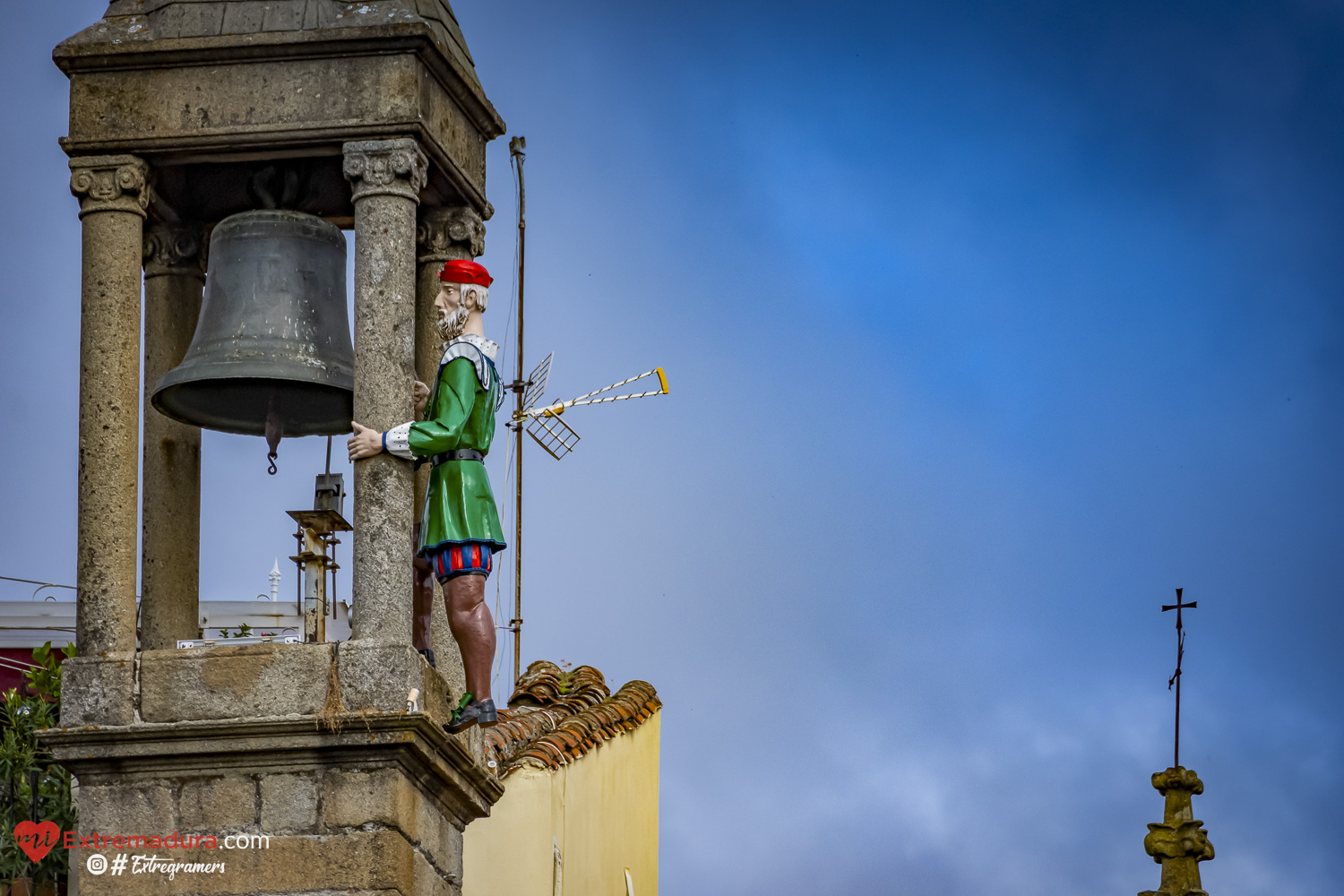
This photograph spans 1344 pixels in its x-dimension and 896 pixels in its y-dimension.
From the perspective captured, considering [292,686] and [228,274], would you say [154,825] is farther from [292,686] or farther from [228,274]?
[228,274]

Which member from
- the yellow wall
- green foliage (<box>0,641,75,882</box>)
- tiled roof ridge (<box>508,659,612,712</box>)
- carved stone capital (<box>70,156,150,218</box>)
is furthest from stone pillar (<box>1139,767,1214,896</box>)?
carved stone capital (<box>70,156,150,218</box>)

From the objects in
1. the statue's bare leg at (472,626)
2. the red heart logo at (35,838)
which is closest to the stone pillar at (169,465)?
the red heart logo at (35,838)

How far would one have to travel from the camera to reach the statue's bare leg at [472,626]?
10750mm

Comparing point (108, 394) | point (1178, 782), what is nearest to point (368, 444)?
point (108, 394)

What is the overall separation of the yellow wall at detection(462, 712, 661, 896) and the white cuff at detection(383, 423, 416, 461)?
9.58 feet

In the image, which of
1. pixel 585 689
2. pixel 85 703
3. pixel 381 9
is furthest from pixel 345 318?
pixel 585 689

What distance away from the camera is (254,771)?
34.3ft

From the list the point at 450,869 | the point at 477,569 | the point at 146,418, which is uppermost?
the point at 146,418

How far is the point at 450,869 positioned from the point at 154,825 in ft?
4.06

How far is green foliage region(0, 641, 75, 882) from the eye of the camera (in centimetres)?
1256

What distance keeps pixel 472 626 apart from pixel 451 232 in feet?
6.27

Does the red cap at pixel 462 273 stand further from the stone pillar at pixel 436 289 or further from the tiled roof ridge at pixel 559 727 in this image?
the tiled roof ridge at pixel 559 727

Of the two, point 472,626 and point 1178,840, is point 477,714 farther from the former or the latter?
point 1178,840

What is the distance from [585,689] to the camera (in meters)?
15.7
